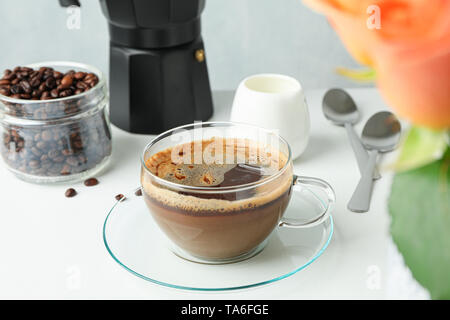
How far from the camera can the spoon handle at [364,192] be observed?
0.71 metres

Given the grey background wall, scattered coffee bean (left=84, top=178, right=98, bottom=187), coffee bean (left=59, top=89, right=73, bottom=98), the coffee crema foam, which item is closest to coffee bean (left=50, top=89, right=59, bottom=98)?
coffee bean (left=59, top=89, right=73, bottom=98)

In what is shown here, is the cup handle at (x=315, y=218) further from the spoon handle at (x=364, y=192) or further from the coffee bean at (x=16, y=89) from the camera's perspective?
→ the coffee bean at (x=16, y=89)

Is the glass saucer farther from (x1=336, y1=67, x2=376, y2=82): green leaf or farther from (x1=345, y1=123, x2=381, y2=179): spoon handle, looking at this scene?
(x1=336, y1=67, x2=376, y2=82): green leaf

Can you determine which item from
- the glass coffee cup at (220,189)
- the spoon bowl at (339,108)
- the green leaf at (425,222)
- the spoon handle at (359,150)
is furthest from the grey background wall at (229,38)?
the green leaf at (425,222)

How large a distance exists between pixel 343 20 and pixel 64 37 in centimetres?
129

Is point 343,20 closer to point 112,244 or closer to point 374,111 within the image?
point 112,244

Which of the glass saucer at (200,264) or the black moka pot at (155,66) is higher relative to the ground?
the black moka pot at (155,66)

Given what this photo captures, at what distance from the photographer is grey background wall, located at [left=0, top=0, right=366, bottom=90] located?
1325 millimetres

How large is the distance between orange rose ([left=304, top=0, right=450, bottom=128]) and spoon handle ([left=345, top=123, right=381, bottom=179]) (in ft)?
2.03

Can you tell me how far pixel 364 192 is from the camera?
743mm

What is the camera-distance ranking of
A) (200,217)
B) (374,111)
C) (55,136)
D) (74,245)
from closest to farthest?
(200,217) < (74,245) < (55,136) < (374,111)

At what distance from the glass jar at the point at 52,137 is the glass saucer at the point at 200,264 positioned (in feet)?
0.41
